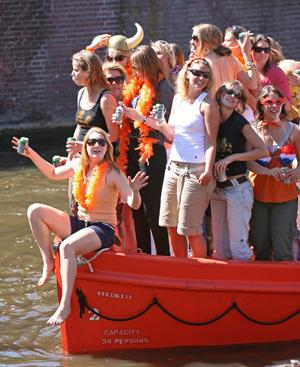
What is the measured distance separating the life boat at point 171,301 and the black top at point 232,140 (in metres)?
0.70

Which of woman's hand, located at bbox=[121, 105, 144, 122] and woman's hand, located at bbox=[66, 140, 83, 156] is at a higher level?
woman's hand, located at bbox=[121, 105, 144, 122]

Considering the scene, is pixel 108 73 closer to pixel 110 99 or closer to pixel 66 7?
pixel 110 99

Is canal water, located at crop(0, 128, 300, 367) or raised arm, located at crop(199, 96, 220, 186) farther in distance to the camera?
canal water, located at crop(0, 128, 300, 367)

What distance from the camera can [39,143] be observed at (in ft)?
38.6

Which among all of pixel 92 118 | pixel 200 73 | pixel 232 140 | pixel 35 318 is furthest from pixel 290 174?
pixel 35 318

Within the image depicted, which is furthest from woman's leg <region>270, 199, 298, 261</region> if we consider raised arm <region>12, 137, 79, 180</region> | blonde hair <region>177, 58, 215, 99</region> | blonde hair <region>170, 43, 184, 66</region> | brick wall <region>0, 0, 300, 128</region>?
brick wall <region>0, 0, 300, 128</region>

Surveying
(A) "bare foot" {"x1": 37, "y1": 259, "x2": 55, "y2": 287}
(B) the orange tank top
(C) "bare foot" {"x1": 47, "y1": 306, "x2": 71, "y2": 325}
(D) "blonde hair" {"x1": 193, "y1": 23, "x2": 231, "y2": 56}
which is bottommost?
(C) "bare foot" {"x1": 47, "y1": 306, "x2": 71, "y2": 325}

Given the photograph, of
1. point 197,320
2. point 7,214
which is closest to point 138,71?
point 197,320

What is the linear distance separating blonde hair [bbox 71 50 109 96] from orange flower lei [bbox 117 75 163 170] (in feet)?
0.88

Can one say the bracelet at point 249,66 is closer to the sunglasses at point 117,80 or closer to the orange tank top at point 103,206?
the sunglasses at point 117,80

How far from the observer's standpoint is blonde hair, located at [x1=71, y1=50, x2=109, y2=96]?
5302 millimetres

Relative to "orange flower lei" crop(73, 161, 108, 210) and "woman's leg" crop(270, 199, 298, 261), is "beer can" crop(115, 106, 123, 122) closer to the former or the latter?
"orange flower lei" crop(73, 161, 108, 210)

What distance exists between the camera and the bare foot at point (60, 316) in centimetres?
459

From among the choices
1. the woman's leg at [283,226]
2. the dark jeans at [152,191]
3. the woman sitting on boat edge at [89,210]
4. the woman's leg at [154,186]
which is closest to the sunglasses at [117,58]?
the dark jeans at [152,191]
